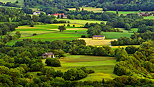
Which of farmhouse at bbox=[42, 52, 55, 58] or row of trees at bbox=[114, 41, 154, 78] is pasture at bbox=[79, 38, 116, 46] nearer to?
farmhouse at bbox=[42, 52, 55, 58]

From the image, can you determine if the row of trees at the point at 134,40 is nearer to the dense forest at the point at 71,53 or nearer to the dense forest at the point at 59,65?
the dense forest at the point at 71,53

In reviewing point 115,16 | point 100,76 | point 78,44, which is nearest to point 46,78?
point 100,76

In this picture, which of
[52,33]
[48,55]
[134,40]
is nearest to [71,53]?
[48,55]

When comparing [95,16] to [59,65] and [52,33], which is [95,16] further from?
[59,65]

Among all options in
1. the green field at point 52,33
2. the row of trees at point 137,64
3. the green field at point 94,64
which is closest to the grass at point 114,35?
the green field at point 52,33

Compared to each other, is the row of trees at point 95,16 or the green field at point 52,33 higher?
the row of trees at point 95,16

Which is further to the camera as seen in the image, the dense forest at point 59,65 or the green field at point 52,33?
the green field at point 52,33

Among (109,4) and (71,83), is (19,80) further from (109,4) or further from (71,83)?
(109,4)

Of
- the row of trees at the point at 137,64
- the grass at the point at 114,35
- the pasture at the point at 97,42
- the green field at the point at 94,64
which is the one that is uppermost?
the row of trees at the point at 137,64
